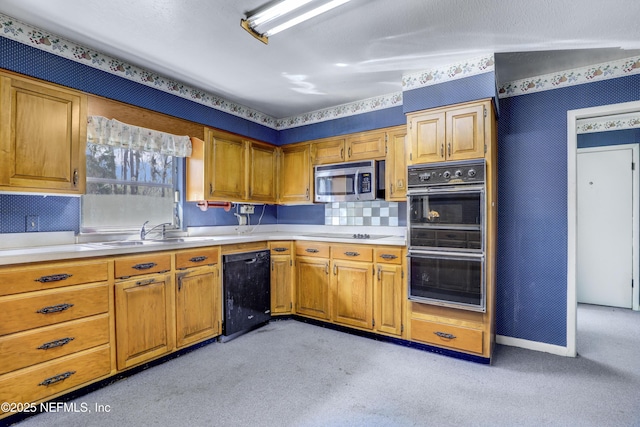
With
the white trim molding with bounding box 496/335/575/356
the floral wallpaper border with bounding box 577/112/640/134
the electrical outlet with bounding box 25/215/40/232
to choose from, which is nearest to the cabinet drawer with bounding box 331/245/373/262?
the white trim molding with bounding box 496/335/575/356

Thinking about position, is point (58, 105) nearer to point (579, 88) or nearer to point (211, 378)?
point (211, 378)

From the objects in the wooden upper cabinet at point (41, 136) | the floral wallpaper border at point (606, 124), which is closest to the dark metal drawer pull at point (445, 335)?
the wooden upper cabinet at point (41, 136)

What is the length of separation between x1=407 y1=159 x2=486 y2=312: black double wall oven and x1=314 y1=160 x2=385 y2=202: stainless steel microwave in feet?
2.08

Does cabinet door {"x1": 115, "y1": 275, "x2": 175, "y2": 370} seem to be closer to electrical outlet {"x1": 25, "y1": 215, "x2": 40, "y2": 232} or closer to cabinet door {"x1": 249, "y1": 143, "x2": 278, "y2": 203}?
electrical outlet {"x1": 25, "y1": 215, "x2": 40, "y2": 232}

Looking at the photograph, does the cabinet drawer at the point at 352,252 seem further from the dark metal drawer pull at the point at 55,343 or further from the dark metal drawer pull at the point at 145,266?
the dark metal drawer pull at the point at 55,343

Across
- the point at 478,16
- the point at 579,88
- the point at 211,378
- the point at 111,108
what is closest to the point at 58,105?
the point at 111,108

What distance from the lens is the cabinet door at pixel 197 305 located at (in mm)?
2643

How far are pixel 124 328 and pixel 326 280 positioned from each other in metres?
1.81

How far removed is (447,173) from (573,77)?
1386 millimetres

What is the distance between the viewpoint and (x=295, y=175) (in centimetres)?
404

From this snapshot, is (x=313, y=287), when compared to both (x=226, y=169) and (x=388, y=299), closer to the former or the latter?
(x=388, y=299)

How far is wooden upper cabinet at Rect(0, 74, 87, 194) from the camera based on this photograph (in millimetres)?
1989

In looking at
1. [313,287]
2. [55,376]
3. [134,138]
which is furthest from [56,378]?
[313,287]

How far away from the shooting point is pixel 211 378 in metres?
2.30
